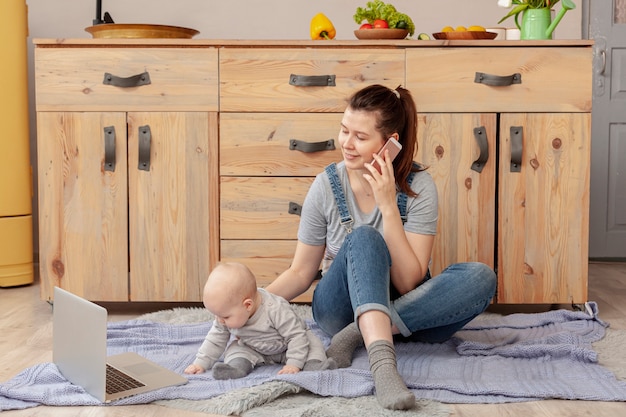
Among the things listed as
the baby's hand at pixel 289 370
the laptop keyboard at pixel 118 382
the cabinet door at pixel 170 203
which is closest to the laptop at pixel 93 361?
the laptop keyboard at pixel 118 382

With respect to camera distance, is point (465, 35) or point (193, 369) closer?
point (193, 369)

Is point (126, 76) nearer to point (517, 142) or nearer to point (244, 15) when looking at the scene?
point (244, 15)

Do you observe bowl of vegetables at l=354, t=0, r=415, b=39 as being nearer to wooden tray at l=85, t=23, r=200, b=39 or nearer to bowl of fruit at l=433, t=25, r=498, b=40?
bowl of fruit at l=433, t=25, r=498, b=40

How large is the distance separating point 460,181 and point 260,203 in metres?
0.67

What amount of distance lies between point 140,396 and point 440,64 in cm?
147

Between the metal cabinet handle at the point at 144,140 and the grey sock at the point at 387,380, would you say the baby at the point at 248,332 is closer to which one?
the grey sock at the point at 387,380

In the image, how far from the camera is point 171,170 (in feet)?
8.79

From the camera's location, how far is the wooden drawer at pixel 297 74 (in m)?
2.63

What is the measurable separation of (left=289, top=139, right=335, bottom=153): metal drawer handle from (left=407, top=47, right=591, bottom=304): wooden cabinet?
31 centimetres

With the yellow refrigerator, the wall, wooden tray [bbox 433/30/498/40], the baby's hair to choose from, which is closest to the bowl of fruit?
wooden tray [bbox 433/30/498/40]

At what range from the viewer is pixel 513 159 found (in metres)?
2.65

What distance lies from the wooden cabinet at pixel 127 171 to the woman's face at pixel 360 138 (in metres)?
0.76

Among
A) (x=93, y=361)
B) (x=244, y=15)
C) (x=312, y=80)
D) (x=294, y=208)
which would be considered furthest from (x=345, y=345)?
(x=244, y=15)

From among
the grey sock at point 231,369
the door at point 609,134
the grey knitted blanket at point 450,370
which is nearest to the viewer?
the grey knitted blanket at point 450,370
